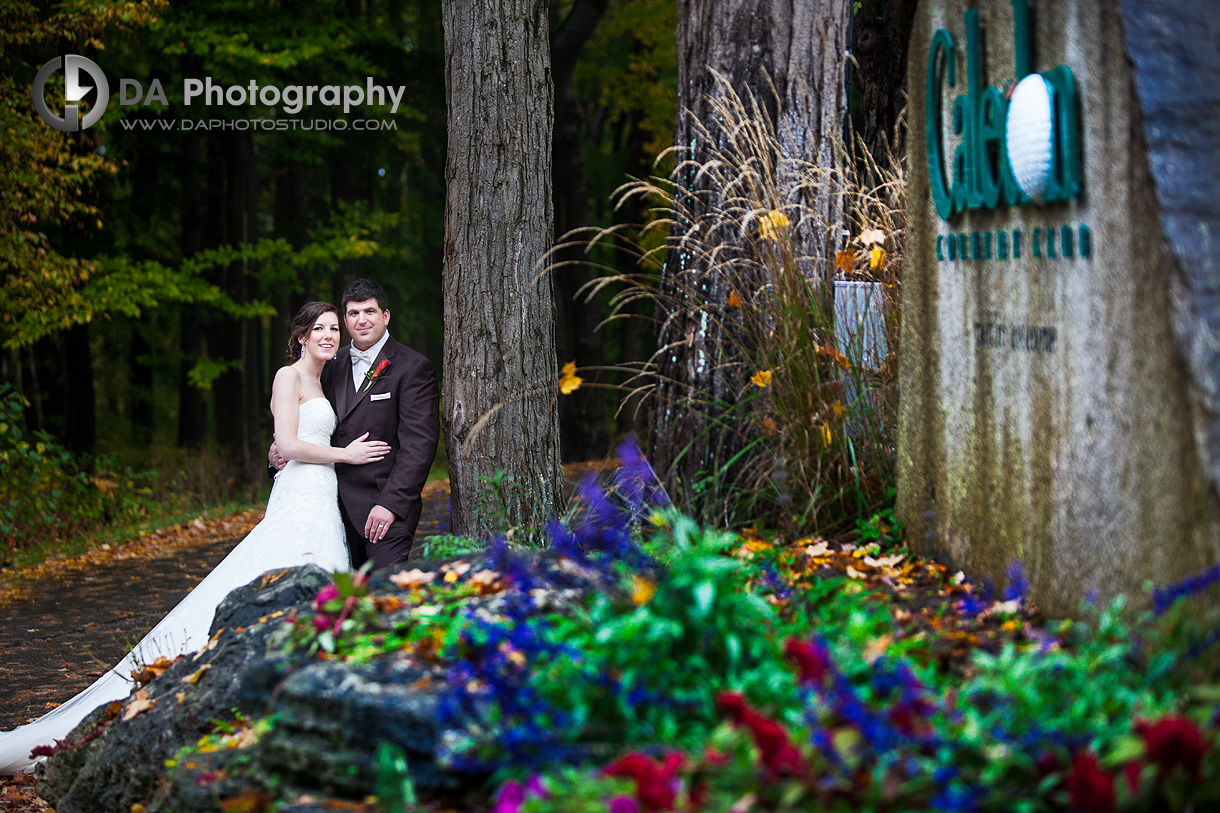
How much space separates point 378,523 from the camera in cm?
495

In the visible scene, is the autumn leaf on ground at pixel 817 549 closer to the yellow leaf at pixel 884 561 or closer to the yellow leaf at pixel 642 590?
the yellow leaf at pixel 884 561

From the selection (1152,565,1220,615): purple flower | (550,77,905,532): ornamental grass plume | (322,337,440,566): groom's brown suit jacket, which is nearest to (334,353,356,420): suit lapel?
(322,337,440,566): groom's brown suit jacket

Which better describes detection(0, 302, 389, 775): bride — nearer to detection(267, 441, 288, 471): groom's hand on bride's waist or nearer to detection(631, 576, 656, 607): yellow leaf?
detection(267, 441, 288, 471): groom's hand on bride's waist

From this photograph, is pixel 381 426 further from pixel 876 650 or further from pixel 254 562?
pixel 876 650

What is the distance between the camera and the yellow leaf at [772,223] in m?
4.16

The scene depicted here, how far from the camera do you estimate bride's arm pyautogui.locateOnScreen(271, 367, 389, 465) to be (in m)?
5.05

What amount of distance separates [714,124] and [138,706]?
137 inches

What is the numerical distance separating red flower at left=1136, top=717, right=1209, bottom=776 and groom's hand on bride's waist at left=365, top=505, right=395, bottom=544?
3.67 meters

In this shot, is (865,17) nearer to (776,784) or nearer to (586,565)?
(586,565)

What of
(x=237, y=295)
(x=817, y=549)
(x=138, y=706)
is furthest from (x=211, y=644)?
(x=237, y=295)

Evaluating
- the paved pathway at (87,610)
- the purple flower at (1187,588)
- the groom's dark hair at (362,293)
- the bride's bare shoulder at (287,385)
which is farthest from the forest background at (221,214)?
the purple flower at (1187,588)

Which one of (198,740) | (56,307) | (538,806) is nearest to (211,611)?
(198,740)

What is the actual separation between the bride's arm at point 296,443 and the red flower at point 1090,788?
12.4 feet

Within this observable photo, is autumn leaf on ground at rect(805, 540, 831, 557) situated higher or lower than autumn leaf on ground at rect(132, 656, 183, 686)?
higher
